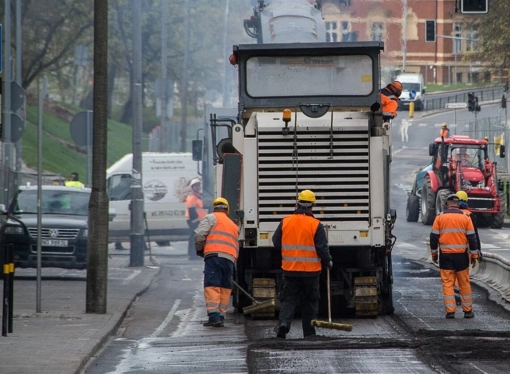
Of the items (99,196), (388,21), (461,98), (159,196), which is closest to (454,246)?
(99,196)

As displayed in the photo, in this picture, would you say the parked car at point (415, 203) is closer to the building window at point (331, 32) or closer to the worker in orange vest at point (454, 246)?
the building window at point (331, 32)

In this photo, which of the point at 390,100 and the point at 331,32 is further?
the point at 331,32

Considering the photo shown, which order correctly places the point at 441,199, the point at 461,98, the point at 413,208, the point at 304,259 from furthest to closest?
the point at 461,98 < the point at 413,208 < the point at 441,199 < the point at 304,259

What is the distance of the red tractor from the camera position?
3775cm

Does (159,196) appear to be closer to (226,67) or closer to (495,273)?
(495,273)

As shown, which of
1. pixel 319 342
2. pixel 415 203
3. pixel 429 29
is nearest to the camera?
pixel 319 342

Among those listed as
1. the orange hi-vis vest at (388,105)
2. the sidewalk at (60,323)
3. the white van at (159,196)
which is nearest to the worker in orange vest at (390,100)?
the orange hi-vis vest at (388,105)

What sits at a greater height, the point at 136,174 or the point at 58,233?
the point at 136,174

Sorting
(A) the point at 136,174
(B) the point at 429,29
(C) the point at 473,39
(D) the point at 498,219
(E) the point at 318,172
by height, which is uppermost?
(C) the point at 473,39

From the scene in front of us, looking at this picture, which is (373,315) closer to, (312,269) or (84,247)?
(312,269)

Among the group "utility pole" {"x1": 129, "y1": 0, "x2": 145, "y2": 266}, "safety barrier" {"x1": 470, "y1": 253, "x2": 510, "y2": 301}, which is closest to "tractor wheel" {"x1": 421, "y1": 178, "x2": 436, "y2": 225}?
"utility pole" {"x1": 129, "y1": 0, "x2": 145, "y2": 266}

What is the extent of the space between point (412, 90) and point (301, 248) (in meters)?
68.2

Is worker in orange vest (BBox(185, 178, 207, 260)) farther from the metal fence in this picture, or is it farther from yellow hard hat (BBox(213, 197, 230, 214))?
the metal fence

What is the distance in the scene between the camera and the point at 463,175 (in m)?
37.8
